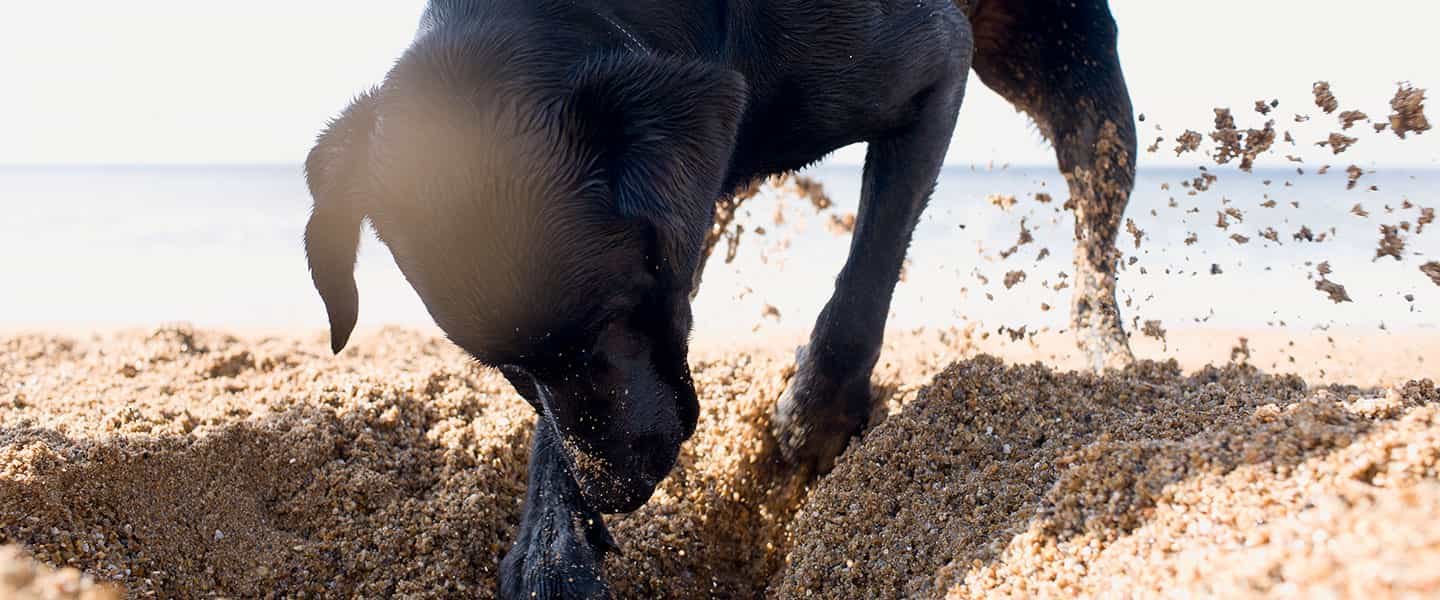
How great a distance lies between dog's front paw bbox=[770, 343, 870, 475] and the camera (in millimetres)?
2982

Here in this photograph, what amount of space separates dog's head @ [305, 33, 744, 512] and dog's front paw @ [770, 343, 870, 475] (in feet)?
2.53

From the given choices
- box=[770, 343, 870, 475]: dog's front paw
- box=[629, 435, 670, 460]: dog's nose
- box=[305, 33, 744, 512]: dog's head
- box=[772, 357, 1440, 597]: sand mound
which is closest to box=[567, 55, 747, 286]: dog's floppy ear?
box=[305, 33, 744, 512]: dog's head

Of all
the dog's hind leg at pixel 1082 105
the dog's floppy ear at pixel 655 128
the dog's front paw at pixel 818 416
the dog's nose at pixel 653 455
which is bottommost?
the dog's nose at pixel 653 455

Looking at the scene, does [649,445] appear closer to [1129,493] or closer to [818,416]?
[818,416]

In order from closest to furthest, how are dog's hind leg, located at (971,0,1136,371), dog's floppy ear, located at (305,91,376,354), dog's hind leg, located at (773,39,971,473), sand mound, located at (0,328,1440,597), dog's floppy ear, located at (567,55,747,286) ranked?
1. sand mound, located at (0,328,1440,597)
2. dog's floppy ear, located at (567,55,747,286)
3. dog's floppy ear, located at (305,91,376,354)
4. dog's hind leg, located at (773,39,971,473)
5. dog's hind leg, located at (971,0,1136,371)

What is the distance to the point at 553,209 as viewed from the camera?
188 centimetres

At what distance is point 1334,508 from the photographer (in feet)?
4.74

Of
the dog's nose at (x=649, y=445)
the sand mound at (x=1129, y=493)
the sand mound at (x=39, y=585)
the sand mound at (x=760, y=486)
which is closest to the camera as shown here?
the sand mound at (x=39, y=585)

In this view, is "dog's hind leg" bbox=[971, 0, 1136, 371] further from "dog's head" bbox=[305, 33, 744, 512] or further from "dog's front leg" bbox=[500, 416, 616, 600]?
"dog's head" bbox=[305, 33, 744, 512]

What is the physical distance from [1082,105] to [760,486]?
2.23 m

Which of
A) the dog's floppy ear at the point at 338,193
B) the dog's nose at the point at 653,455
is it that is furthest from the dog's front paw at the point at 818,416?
the dog's floppy ear at the point at 338,193

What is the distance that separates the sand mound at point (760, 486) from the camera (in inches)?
66.6

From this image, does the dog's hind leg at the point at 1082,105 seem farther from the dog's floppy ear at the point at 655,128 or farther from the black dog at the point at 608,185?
the dog's floppy ear at the point at 655,128

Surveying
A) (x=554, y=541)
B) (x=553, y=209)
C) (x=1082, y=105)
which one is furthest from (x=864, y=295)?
(x=1082, y=105)
